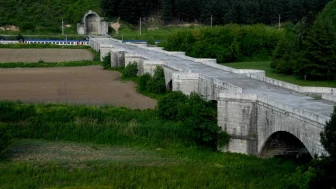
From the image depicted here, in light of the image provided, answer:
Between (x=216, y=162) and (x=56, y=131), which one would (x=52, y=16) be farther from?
(x=216, y=162)

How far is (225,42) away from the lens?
59.0 meters

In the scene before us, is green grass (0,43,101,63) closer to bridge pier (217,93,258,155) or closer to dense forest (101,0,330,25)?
dense forest (101,0,330,25)

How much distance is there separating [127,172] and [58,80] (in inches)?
901

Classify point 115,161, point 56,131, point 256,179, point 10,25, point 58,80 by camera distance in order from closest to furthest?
point 256,179 → point 115,161 → point 56,131 → point 58,80 → point 10,25

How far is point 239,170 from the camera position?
58.3ft

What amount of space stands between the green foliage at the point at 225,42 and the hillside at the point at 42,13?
31.8 m

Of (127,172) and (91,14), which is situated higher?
(91,14)

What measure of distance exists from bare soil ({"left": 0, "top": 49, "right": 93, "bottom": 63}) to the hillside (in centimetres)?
2076

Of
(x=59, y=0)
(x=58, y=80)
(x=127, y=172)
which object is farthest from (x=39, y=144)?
(x=59, y=0)

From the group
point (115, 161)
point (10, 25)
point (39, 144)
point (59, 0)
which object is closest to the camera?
point (115, 161)

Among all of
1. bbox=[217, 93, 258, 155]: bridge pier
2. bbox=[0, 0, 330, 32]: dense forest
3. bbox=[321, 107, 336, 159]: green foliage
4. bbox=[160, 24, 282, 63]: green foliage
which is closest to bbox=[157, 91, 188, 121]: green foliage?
bbox=[217, 93, 258, 155]: bridge pier

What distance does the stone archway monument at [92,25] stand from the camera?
85688 millimetres

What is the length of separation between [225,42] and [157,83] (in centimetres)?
2633

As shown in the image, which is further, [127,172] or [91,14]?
[91,14]
